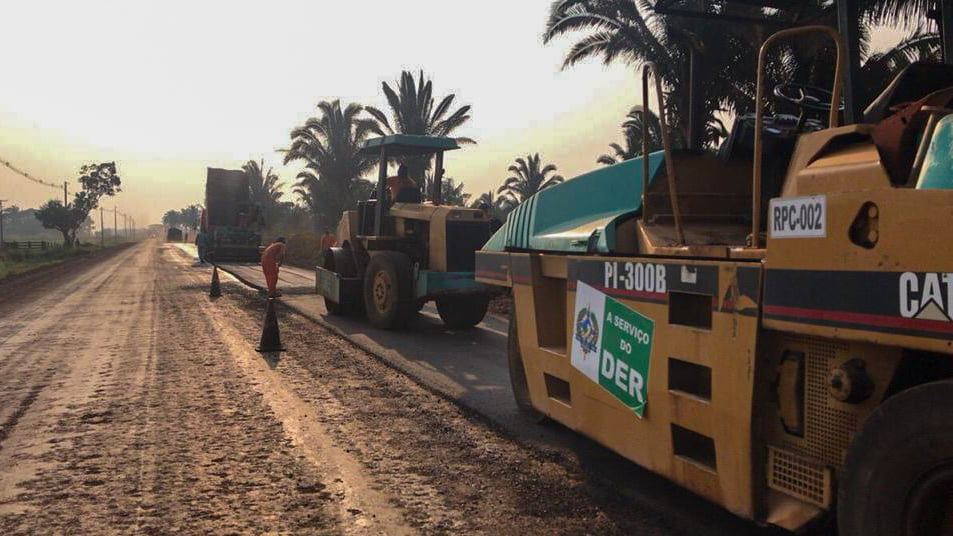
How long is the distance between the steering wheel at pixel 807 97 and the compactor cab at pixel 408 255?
6565mm

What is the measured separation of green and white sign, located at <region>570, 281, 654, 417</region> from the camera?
3697 millimetres

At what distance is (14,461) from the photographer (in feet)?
15.2

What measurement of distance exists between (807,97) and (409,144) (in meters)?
7.65

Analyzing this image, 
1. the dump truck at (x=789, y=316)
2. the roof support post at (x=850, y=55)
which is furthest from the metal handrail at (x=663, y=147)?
the roof support post at (x=850, y=55)

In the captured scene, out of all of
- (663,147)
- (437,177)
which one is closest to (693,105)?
(663,147)

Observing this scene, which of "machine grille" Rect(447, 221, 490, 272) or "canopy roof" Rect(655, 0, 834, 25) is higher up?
"canopy roof" Rect(655, 0, 834, 25)

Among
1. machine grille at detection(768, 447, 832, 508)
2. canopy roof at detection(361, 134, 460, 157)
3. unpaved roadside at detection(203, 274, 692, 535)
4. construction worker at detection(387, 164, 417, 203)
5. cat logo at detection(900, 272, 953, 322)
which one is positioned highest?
canopy roof at detection(361, 134, 460, 157)

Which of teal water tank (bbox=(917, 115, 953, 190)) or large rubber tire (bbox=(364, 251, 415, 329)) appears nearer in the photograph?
teal water tank (bbox=(917, 115, 953, 190))

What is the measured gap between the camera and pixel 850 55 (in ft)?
10.3

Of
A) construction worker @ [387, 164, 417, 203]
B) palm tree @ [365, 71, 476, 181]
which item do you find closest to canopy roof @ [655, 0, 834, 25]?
construction worker @ [387, 164, 417, 203]

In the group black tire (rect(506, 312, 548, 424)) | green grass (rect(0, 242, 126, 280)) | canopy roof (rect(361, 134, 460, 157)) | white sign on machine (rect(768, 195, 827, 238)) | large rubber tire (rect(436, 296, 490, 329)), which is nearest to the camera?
white sign on machine (rect(768, 195, 827, 238))

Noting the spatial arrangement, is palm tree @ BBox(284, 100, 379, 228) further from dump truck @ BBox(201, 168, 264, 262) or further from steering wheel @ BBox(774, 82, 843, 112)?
steering wheel @ BBox(774, 82, 843, 112)

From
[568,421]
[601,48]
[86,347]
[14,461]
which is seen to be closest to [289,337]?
[86,347]

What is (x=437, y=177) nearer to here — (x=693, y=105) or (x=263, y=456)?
(x=263, y=456)
